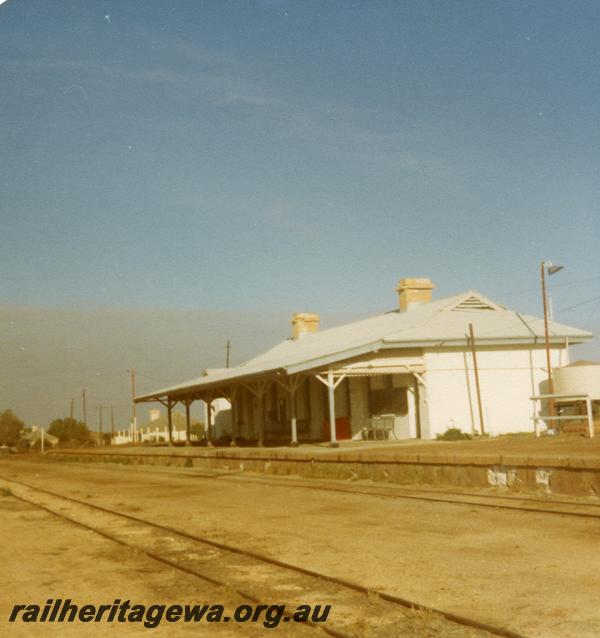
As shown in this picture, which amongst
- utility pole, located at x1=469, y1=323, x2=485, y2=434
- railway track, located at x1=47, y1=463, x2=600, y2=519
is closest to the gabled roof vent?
utility pole, located at x1=469, y1=323, x2=485, y2=434

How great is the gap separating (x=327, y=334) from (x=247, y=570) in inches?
1314

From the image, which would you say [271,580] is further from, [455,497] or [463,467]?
[463,467]

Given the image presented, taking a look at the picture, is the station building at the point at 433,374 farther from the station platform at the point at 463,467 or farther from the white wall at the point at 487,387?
the station platform at the point at 463,467

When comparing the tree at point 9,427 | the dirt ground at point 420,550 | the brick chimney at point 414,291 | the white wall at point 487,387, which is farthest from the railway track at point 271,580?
the tree at point 9,427

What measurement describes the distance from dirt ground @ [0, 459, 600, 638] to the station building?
13.3m

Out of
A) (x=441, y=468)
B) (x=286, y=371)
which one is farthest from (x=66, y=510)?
(x=286, y=371)

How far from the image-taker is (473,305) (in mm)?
32625

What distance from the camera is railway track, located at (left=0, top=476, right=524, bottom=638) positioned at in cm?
511

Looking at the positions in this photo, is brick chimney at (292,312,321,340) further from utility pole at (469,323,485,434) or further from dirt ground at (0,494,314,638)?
dirt ground at (0,494,314,638)

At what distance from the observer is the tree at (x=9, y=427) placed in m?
90.2

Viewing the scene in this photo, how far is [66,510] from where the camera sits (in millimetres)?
13477

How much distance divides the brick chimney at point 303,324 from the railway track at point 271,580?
34.8m

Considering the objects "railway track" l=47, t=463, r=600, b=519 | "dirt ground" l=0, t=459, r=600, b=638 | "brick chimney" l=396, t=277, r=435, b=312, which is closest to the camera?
"dirt ground" l=0, t=459, r=600, b=638

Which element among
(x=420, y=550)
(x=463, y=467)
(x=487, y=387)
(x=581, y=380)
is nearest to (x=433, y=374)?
(x=487, y=387)
